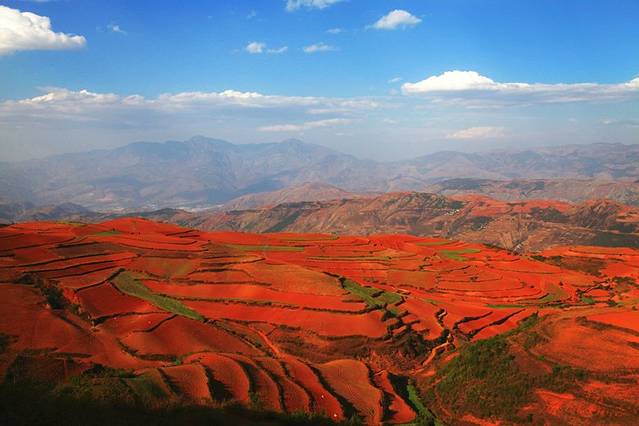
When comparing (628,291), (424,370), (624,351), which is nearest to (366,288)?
(424,370)

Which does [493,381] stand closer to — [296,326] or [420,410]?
[420,410]

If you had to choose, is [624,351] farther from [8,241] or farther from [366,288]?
[8,241]

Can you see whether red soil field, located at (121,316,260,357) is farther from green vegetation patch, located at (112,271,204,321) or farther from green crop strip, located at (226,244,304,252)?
green crop strip, located at (226,244,304,252)

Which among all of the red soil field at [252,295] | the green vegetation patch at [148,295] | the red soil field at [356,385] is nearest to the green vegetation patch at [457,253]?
the red soil field at [252,295]

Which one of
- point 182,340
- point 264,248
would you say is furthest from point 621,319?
point 264,248

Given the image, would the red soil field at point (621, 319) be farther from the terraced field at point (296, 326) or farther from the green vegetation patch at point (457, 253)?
the green vegetation patch at point (457, 253)

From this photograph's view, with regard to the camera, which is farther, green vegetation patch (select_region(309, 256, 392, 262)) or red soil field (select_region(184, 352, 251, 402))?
green vegetation patch (select_region(309, 256, 392, 262))

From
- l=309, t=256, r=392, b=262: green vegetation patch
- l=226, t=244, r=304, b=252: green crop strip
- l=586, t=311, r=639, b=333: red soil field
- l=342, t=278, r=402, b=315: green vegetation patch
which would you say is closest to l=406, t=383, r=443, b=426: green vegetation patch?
l=342, t=278, r=402, b=315: green vegetation patch
